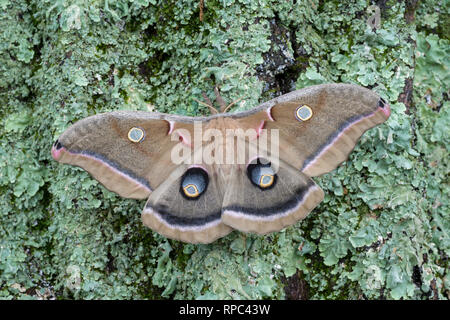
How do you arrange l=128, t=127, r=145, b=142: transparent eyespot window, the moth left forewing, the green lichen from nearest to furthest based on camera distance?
the moth left forewing, l=128, t=127, r=145, b=142: transparent eyespot window, the green lichen

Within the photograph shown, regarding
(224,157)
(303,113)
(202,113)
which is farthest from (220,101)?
(303,113)

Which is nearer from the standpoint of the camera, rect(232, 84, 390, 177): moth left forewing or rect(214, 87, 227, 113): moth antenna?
rect(232, 84, 390, 177): moth left forewing

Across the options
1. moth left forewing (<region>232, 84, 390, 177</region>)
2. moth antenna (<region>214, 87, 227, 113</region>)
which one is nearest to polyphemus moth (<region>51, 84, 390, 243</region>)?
moth left forewing (<region>232, 84, 390, 177</region>)

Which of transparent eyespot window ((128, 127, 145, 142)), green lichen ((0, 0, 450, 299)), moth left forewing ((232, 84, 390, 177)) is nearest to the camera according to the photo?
moth left forewing ((232, 84, 390, 177))

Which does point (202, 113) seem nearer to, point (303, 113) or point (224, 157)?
point (224, 157)

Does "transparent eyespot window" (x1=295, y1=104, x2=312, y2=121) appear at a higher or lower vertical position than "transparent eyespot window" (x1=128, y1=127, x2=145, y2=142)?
higher

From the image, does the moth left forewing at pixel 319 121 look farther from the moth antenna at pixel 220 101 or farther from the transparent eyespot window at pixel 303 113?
the moth antenna at pixel 220 101

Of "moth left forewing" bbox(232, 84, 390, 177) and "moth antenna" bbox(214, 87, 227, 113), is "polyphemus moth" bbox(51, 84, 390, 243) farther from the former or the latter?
"moth antenna" bbox(214, 87, 227, 113)
